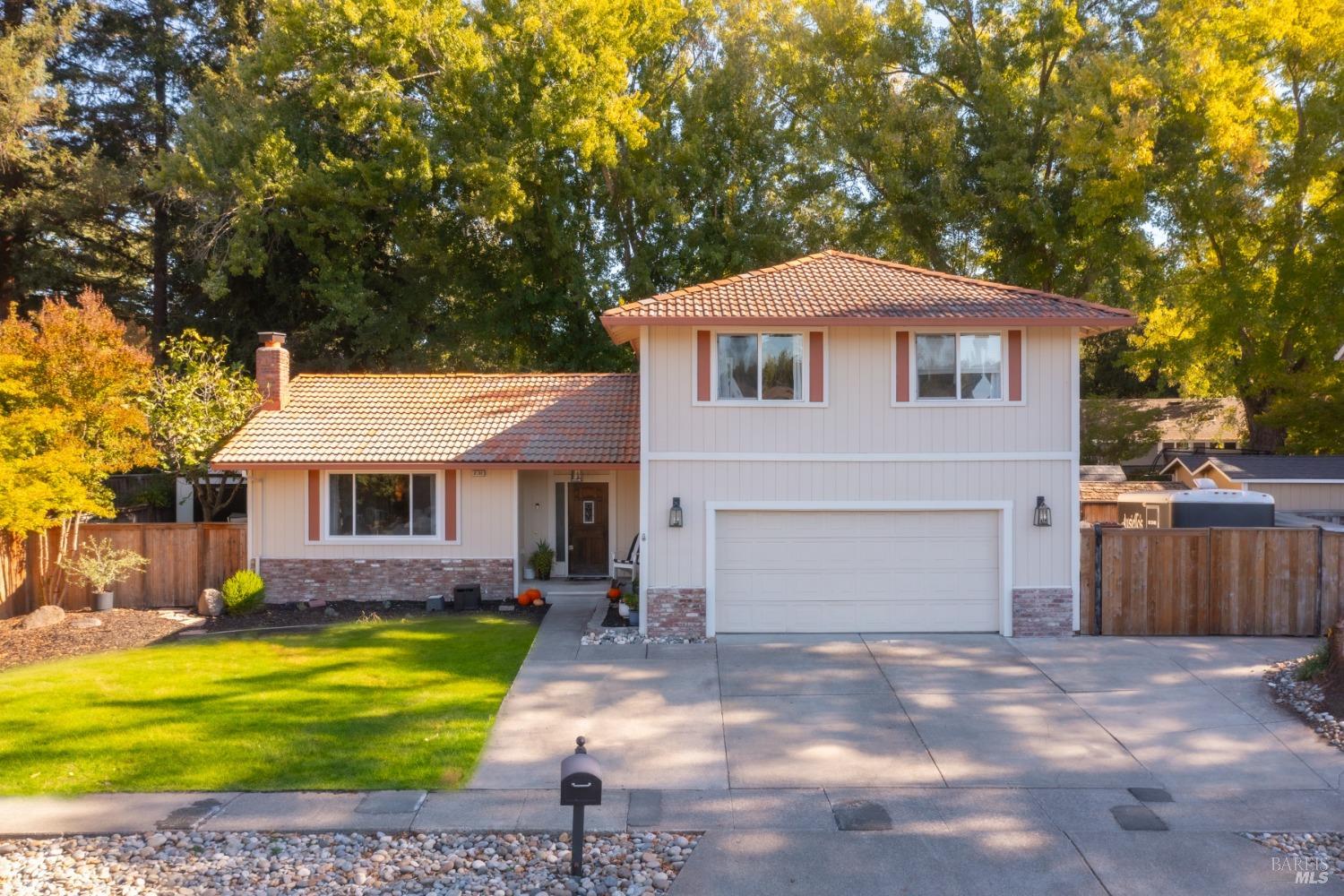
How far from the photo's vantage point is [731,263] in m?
26.8

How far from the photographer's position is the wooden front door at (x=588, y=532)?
18.6 m

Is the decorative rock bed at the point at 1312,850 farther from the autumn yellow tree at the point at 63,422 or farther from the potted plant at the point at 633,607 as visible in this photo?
the autumn yellow tree at the point at 63,422

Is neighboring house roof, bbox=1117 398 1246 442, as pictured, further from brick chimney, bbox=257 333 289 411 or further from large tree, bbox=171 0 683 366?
brick chimney, bbox=257 333 289 411

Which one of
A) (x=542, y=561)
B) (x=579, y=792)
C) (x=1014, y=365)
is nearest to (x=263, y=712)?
(x=579, y=792)

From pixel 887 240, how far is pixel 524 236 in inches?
443

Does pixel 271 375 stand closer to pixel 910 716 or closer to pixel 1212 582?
pixel 910 716

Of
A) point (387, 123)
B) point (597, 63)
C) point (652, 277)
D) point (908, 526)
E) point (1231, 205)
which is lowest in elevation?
point (908, 526)

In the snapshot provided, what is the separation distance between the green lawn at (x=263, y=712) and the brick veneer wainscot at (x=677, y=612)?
1.95 metres

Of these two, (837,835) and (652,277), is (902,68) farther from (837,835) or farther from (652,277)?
(837,835)

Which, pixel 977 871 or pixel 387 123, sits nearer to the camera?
pixel 977 871

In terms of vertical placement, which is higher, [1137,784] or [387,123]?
[387,123]

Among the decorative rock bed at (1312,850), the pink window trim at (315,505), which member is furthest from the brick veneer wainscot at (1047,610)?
the pink window trim at (315,505)

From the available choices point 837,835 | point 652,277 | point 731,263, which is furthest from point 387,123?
point 837,835

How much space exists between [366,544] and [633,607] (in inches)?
218
